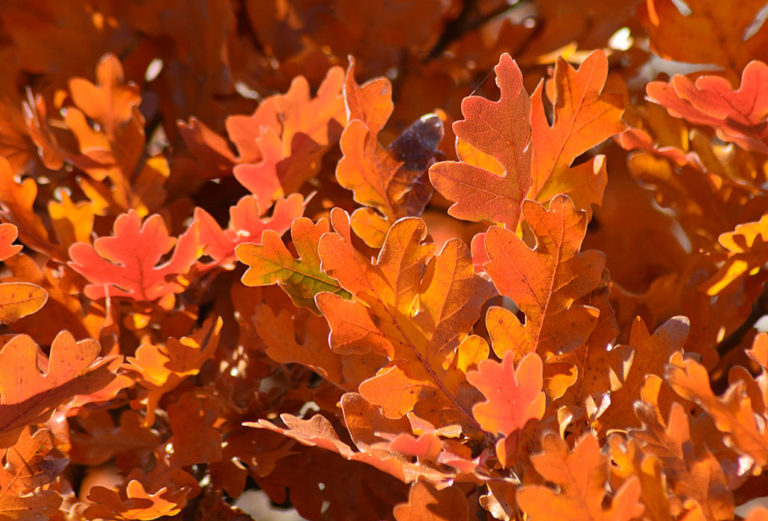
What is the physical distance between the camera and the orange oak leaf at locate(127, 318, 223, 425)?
0.53m

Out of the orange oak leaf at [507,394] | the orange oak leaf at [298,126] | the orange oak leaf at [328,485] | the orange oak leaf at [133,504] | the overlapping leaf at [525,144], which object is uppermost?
the overlapping leaf at [525,144]

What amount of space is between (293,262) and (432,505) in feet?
0.56

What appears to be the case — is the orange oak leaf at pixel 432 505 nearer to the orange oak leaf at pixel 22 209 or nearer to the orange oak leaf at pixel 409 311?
the orange oak leaf at pixel 409 311

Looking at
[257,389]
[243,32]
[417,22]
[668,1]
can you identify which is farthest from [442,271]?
[243,32]

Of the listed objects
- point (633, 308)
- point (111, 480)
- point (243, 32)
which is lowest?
point (111, 480)

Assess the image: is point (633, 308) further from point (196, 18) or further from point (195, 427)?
point (196, 18)

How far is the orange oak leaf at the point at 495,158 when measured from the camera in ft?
1.66

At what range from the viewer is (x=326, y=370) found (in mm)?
554

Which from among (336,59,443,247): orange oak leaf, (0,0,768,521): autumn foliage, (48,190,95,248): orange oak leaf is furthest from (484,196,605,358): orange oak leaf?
(48,190,95,248): orange oak leaf

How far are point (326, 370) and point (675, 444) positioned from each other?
225 millimetres

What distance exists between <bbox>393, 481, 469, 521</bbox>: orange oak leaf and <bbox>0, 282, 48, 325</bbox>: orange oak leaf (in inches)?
10.2

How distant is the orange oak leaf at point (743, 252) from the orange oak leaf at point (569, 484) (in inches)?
9.2

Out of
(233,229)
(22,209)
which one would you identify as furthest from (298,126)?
(22,209)

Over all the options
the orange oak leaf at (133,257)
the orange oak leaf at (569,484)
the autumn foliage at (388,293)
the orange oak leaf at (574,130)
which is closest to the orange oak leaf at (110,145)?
the autumn foliage at (388,293)
